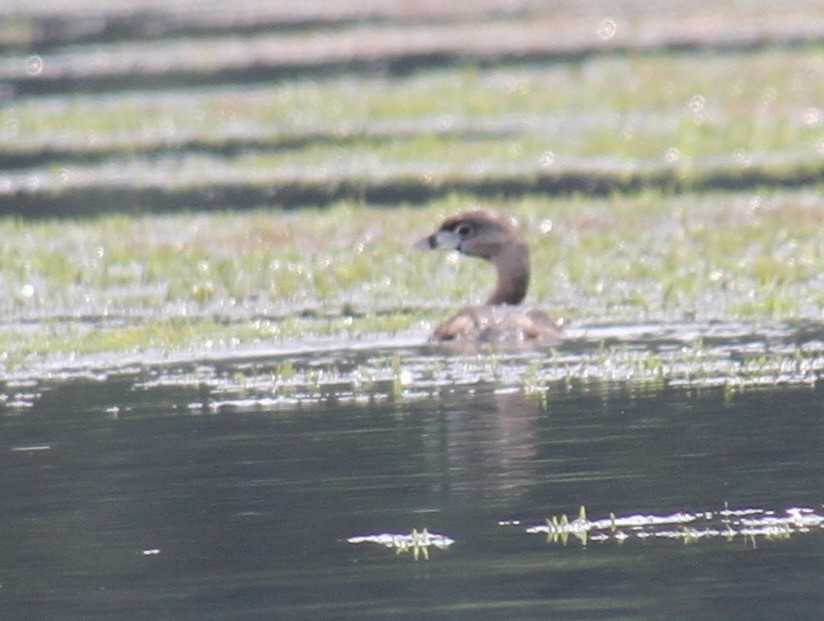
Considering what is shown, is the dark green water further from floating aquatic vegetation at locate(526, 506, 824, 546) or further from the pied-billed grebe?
the pied-billed grebe

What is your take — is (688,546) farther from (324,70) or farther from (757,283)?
(324,70)

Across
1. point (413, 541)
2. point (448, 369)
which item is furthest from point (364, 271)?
point (413, 541)

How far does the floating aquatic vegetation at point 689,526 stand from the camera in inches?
374

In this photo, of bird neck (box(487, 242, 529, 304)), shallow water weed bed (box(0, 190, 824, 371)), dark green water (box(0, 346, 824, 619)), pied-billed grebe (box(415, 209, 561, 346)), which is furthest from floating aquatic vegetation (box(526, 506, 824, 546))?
bird neck (box(487, 242, 529, 304))

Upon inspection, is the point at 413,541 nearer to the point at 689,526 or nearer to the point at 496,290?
the point at 689,526

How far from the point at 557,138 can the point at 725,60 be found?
9046 millimetres

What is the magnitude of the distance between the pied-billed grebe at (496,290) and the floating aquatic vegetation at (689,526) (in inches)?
216

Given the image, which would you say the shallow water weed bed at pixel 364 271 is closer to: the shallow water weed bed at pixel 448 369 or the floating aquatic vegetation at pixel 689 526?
the shallow water weed bed at pixel 448 369

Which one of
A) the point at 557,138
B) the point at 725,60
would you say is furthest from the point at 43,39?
the point at 557,138

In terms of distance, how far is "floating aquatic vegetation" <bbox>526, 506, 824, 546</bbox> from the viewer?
9492 mm

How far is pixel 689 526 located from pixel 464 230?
26.0 feet

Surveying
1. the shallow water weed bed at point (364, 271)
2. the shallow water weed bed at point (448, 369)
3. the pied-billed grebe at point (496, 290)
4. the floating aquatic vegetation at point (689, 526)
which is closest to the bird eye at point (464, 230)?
the pied-billed grebe at point (496, 290)

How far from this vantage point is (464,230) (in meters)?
17.5

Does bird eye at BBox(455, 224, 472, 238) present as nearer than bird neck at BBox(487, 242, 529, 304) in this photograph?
No
